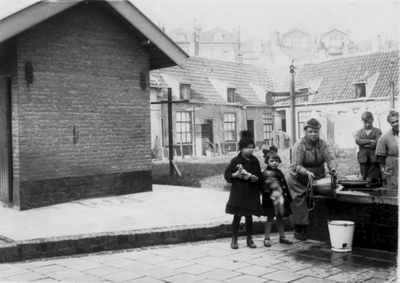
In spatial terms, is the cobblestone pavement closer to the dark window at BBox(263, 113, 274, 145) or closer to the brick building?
the brick building

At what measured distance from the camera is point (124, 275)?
17.7 ft

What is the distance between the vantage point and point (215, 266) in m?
5.78

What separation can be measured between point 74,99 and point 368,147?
621 cm

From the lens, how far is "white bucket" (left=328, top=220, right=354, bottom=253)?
21.0ft

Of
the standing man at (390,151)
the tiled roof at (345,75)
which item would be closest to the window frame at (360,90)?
the tiled roof at (345,75)

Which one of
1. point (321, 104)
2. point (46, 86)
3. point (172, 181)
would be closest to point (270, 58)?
point (321, 104)

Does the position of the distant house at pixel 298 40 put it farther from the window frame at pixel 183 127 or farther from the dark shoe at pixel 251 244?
the dark shoe at pixel 251 244

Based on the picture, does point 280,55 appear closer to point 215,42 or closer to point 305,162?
point 215,42

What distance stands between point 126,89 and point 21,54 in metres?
2.62

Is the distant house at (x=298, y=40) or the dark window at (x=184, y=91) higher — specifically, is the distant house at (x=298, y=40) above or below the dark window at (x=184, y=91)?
above

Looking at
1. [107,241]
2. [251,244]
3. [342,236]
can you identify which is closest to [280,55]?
[251,244]

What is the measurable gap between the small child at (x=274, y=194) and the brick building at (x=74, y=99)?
5.03m

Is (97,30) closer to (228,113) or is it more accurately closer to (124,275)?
(124,275)

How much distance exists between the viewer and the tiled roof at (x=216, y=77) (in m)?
29.2
